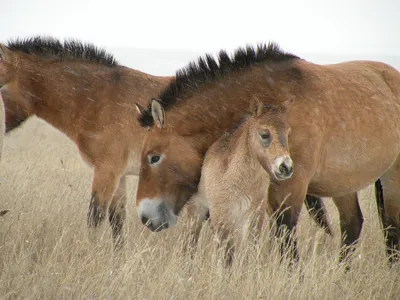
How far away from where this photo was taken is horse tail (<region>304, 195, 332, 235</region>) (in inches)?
245

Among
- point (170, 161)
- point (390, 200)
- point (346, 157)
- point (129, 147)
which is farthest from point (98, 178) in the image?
point (390, 200)

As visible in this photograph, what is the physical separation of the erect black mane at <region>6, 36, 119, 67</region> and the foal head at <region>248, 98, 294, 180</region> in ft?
8.88

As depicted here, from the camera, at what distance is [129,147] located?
6301 millimetres

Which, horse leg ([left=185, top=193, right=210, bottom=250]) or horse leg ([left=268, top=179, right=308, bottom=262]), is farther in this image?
horse leg ([left=185, top=193, right=210, bottom=250])

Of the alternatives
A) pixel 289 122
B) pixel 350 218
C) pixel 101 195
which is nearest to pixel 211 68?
pixel 289 122

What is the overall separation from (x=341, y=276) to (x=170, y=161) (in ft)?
6.01

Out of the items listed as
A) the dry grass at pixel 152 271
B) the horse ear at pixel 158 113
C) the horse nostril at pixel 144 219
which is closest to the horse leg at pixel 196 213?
the dry grass at pixel 152 271

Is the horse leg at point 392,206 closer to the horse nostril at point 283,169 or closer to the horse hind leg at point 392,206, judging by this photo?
the horse hind leg at point 392,206

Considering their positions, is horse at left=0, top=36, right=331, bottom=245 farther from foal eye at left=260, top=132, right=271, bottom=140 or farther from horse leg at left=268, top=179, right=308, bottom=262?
foal eye at left=260, top=132, right=271, bottom=140

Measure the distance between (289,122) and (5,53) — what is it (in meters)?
3.49

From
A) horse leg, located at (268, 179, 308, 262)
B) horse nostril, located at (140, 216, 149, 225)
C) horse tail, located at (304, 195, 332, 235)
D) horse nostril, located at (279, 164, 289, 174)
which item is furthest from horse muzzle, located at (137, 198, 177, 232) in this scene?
horse tail, located at (304, 195, 332, 235)

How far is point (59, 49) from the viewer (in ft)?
22.2

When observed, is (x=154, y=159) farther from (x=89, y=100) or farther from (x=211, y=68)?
(x=89, y=100)

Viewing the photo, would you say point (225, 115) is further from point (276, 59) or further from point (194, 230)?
point (194, 230)
